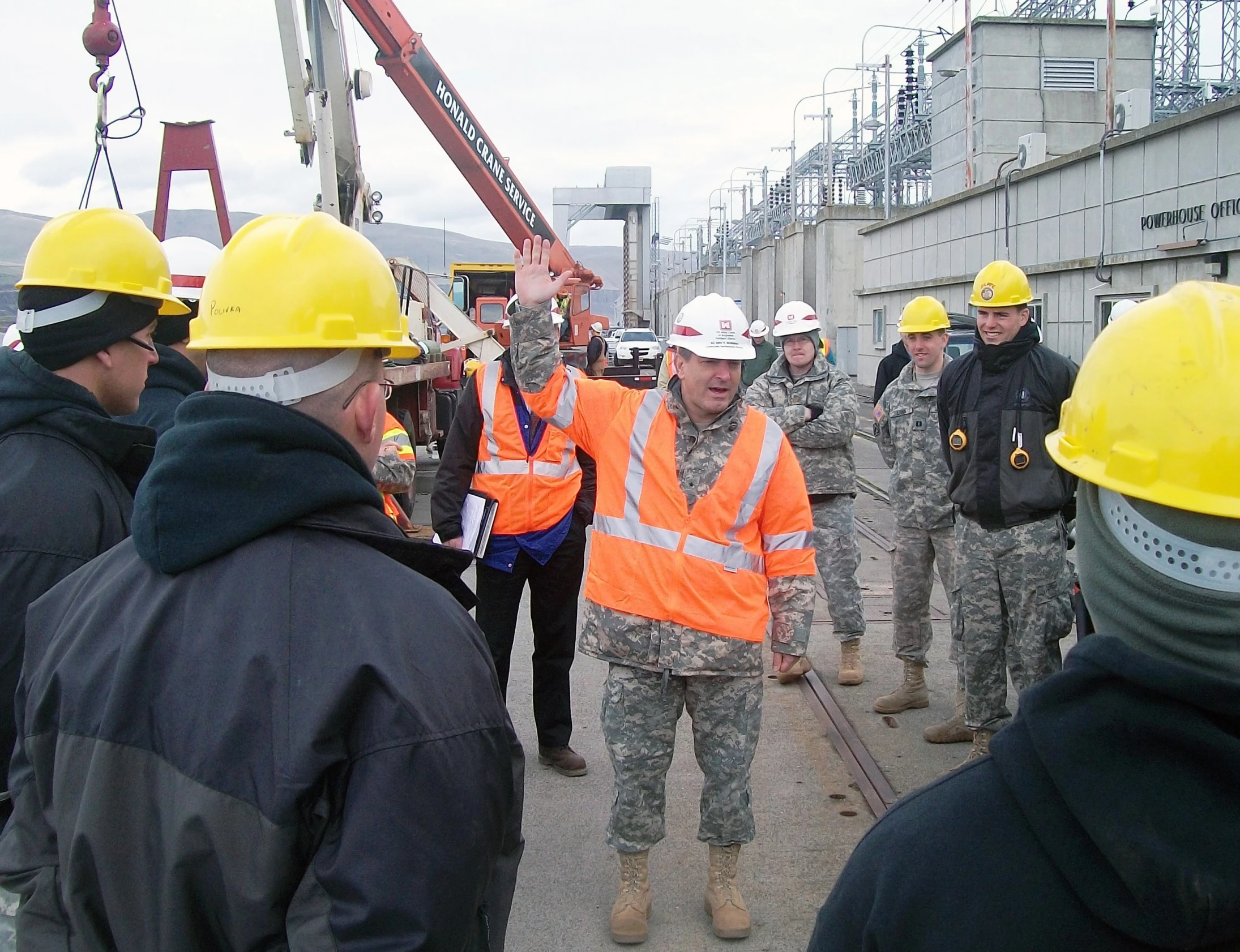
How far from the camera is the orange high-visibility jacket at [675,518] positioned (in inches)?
138

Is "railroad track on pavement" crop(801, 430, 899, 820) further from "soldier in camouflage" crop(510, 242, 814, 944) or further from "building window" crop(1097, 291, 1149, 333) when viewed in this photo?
"building window" crop(1097, 291, 1149, 333)

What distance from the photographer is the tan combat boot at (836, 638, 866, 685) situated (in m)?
6.12

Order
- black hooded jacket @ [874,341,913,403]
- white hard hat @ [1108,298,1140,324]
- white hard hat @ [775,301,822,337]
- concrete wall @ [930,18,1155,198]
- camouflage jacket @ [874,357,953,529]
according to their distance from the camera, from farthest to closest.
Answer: concrete wall @ [930,18,1155,198] → black hooded jacket @ [874,341,913,403] → white hard hat @ [775,301,822,337] → camouflage jacket @ [874,357,953,529] → white hard hat @ [1108,298,1140,324]

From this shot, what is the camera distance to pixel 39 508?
2.13 meters

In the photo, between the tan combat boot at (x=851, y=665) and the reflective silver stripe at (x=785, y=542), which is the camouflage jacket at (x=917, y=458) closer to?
the tan combat boot at (x=851, y=665)

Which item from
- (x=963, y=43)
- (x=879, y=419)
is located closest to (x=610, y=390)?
(x=879, y=419)

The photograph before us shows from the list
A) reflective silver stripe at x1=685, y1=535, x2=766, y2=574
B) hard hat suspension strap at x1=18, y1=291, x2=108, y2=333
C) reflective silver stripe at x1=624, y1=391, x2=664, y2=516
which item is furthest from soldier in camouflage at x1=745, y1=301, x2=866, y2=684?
hard hat suspension strap at x1=18, y1=291, x2=108, y2=333

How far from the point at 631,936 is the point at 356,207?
8867 millimetres

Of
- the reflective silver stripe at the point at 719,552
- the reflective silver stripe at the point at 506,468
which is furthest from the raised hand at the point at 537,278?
the reflective silver stripe at the point at 506,468

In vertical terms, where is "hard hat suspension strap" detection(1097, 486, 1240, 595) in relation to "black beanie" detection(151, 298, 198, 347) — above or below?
below

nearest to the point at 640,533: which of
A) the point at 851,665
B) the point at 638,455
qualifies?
the point at 638,455

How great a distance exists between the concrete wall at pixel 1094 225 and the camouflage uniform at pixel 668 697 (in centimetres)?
1119

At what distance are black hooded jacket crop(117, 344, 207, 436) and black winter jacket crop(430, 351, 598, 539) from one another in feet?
5.44

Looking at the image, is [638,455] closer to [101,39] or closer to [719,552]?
[719,552]
